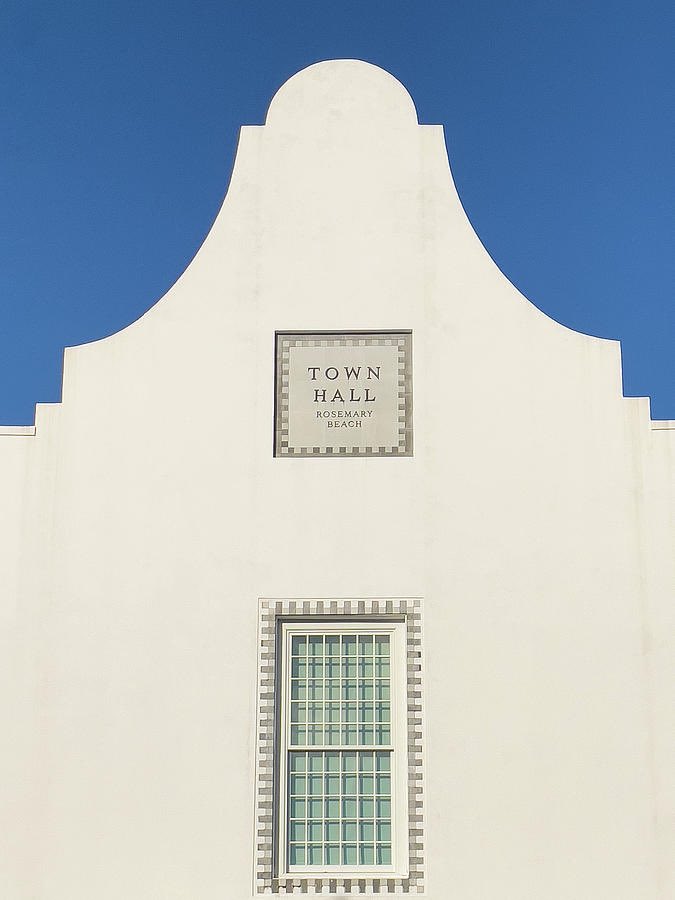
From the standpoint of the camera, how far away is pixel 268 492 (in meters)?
11.8

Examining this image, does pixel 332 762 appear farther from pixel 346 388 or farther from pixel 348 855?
pixel 346 388

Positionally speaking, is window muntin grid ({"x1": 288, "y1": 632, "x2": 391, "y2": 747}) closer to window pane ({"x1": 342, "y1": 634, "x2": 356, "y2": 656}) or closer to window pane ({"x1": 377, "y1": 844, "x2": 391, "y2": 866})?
window pane ({"x1": 342, "y1": 634, "x2": 356, "y2": 656})

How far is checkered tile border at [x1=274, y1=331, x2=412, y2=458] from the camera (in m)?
11.9

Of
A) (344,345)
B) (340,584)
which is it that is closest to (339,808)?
(340,584)

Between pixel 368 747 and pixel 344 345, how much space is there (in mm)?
3717

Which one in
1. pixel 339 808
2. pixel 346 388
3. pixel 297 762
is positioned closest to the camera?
pixel 339 808

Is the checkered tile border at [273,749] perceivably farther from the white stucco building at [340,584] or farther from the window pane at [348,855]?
the window pane at [348,855]

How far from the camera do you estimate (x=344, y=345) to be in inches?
479

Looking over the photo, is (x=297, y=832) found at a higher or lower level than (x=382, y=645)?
lower

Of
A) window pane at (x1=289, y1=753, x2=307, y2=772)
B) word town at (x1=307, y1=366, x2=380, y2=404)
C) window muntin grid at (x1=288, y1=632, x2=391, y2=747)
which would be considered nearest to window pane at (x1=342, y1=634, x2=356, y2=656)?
window muntin grid at (x1=288, y1=632, x2=391, y2=747)

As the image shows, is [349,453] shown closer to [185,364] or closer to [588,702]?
Result: [185,364]

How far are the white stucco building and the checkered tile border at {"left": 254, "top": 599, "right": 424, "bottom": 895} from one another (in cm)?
2

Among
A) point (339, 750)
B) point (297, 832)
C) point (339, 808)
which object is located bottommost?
point (297, 832)

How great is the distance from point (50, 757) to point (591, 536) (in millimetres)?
5190
